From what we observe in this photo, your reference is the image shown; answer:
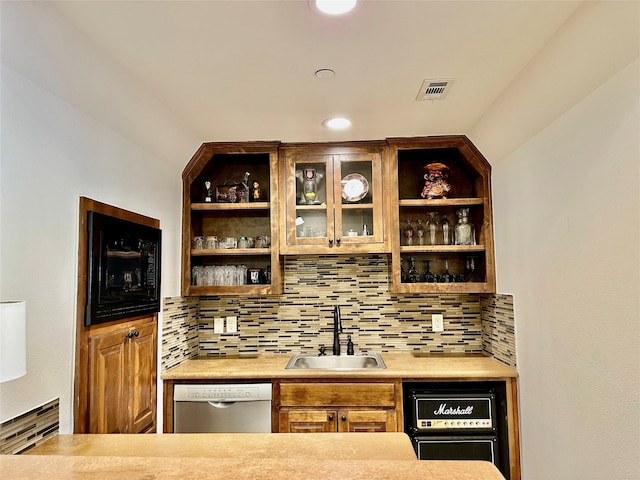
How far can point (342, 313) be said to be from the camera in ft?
10.4

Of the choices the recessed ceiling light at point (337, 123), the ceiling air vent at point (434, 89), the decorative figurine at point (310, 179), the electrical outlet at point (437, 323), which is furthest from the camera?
the electrical outlet at point (437, 323)

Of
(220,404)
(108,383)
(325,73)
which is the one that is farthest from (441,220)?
(108,383)

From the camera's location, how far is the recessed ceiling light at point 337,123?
2.46 metres

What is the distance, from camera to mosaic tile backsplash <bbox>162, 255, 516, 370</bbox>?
10.2 ft

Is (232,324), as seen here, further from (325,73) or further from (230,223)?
(325,73)

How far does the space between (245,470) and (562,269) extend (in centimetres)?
161

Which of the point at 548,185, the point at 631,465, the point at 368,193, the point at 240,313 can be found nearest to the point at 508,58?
the point at 548,185

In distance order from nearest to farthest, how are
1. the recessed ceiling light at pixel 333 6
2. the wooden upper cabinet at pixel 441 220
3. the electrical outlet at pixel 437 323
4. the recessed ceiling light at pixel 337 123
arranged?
1. the recessed ceiling light at pixel 333 6
2. the recessed ceiling light at pixel 337 123
3. the wooden upper cabinet at pixel 441 220
4. the electrical outlet at pixel 437 323

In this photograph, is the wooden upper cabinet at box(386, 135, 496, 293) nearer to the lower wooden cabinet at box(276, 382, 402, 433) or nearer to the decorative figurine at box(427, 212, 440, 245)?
the decorative figurine at box(427, 212, 440, 245)

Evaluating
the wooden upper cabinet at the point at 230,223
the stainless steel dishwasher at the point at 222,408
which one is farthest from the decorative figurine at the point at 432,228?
the stainless steel dishwasher at the point at 222,408

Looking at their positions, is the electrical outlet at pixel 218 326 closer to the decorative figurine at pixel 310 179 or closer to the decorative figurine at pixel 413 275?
the decorative figurine at pixel 310 179

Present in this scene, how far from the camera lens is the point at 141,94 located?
201 centimetres

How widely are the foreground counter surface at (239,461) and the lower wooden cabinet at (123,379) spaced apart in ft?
0.86

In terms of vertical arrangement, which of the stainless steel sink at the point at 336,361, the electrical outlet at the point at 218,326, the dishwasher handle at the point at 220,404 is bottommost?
the dishwasher handle at the point at 220,404
